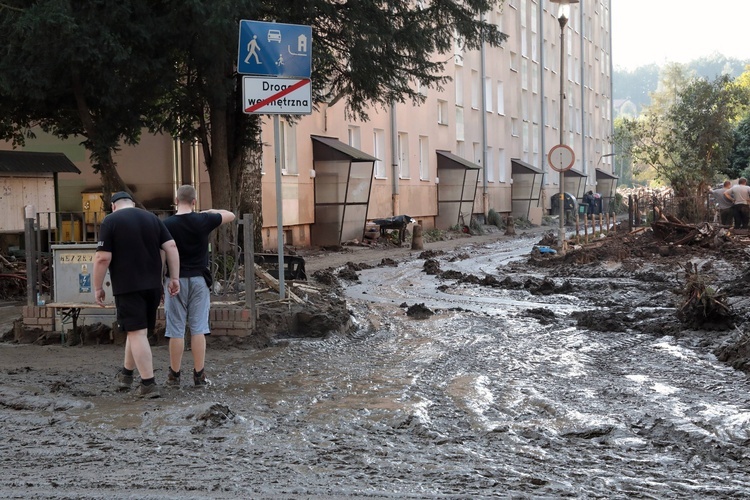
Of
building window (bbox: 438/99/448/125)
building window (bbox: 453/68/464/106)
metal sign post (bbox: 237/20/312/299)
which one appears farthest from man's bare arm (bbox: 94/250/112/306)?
building window (bbox: 453/68/464/106)

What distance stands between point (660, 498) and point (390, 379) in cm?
376

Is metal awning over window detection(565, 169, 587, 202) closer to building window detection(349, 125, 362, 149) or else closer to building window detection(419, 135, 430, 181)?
building window detection(419, 135, 430, 181)

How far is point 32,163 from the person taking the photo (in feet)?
57.9

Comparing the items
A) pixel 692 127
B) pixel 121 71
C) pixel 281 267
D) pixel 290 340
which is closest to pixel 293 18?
pixel 121 71

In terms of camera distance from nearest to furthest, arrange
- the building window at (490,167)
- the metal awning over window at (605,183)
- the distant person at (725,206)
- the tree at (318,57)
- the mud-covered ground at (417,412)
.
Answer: the mud-covered ground at (417,412)
the tree at (318,57)
the distant person at (725,206)
the building window at (490,167)
the metal awning over window at (605,183)

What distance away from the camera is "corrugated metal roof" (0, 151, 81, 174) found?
17.1 meters

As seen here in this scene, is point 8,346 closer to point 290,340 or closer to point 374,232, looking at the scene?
point 290,340

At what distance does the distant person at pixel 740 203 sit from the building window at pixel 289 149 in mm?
12104

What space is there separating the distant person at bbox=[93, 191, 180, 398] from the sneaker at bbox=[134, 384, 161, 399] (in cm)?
21

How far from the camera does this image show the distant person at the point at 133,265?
7777mm

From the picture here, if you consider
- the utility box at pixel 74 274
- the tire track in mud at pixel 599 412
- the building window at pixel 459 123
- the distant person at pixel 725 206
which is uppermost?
the building window at pixel 459 123

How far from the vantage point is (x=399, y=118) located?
36.5 m

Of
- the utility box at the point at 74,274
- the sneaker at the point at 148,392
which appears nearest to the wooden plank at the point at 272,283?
the utility box at the point at 74,274

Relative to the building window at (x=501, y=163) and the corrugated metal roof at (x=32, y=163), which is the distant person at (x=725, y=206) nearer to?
the corrugated metal roof at (x=32, y=163)
